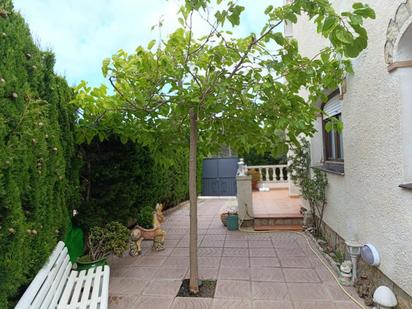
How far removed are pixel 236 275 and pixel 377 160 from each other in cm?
234

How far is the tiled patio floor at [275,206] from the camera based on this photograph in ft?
22.6

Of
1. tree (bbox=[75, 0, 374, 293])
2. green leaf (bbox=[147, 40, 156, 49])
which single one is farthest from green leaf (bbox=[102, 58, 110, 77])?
green leaf (bbox=[147, 40, 156, 49])

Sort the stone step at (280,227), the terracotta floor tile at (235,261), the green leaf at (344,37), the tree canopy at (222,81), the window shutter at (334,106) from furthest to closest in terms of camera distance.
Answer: the stone step at (280,227)
the window shutter at (334,106)
the terracotta floor tile at (235,261)
the tree canopy at (222,81)
the green leaf at (344,37)

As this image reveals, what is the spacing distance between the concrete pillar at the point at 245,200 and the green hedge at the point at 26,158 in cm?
424

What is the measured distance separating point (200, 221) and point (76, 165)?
178 inches

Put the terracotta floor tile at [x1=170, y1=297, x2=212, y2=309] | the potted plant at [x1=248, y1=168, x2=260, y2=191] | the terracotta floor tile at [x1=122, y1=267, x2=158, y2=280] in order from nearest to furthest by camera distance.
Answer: the terracotta floor tile at [x1=170, y1=297, x2=212, y2=309], the terracotta floor tile at [x1=122, y1=267, x2=158, y2=280], the potted plant at [x1=248, y1=168, x2=260, y2=191]

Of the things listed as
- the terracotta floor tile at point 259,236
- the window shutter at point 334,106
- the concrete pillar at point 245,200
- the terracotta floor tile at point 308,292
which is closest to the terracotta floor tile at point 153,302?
the terracotta floor tile at point 308,292

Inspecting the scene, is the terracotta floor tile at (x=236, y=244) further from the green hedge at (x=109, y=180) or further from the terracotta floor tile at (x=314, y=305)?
the terracotta floor tile at (x=314, y=305)

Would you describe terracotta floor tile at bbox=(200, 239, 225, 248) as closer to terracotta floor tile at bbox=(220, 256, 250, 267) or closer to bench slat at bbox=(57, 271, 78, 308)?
terracotta floor tile at bbox=(220, 256, 250, 267)

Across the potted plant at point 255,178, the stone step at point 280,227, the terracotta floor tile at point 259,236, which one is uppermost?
the potted plant at point 255,178

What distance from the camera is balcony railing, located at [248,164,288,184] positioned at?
463 inches

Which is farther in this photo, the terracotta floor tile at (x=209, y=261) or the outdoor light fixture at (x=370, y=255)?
the terracotta floor tile at (x=209, y=261)

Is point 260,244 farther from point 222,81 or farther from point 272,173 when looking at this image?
point 272,173

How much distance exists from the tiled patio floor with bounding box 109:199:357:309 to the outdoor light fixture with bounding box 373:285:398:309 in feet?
1.13
